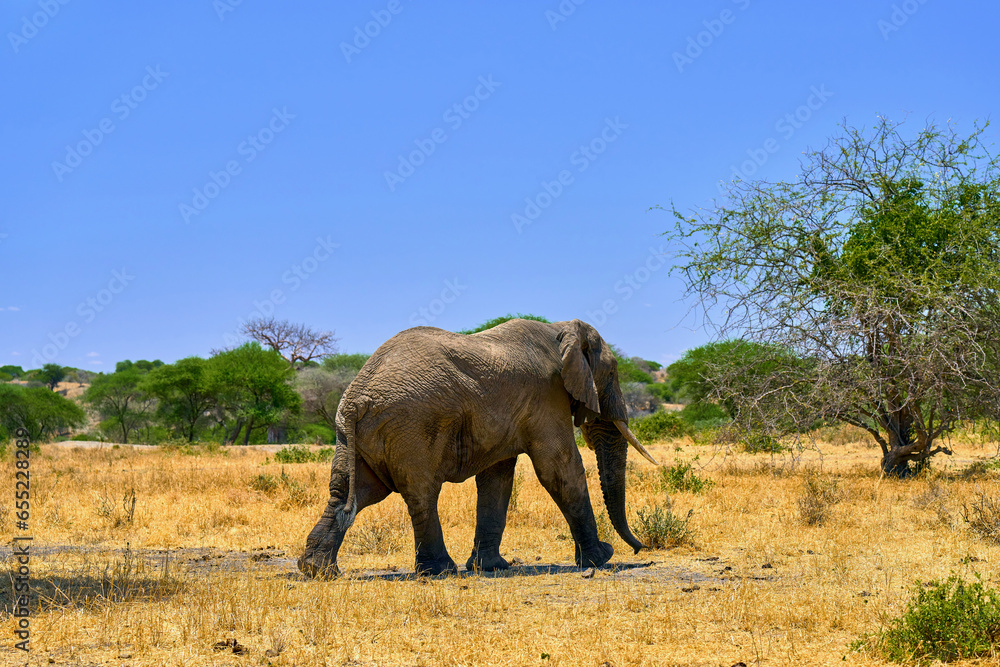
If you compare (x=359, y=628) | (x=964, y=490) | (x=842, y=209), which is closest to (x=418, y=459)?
(x=359, y=628)

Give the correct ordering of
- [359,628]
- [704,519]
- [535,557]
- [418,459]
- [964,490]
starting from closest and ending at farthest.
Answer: [359,628]
[418,459]
[535,557]
[704,519]
[964,490]

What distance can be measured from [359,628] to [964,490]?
10883mm

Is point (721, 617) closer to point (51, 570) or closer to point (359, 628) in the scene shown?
point (359, 628)

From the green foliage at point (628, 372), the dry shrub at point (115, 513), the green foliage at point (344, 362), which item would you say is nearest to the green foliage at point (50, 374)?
the green foliage at point (344, 362)

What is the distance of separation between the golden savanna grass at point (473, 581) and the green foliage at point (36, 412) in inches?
1138

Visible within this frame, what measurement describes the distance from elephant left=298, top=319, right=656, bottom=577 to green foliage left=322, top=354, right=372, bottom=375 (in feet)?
151

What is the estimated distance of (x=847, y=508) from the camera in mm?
11531

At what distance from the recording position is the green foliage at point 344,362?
55.0 m

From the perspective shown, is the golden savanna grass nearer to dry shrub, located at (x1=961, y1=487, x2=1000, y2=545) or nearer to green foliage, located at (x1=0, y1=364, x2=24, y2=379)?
dry shrub, located at (x1=961, y1=487, x2=1000, y2=545)

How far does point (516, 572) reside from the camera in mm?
8328

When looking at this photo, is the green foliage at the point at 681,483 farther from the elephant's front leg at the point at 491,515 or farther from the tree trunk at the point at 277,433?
the tree trunk at the point at 277,433

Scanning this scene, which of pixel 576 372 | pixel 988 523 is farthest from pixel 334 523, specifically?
pixel 988 523

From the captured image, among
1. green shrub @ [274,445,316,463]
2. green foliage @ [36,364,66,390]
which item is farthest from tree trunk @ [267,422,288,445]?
green foliage @ [36,364,66,390]

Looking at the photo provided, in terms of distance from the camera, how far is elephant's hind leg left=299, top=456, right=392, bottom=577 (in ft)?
25.3
